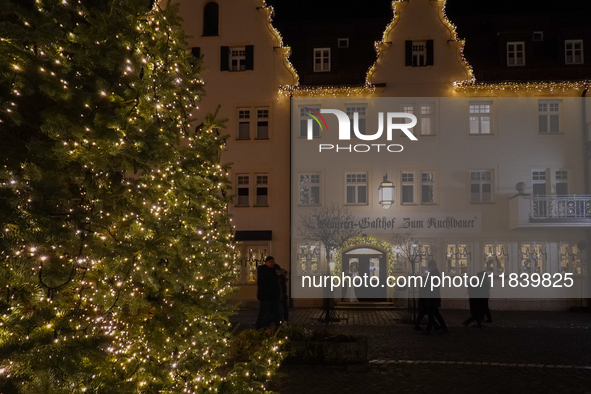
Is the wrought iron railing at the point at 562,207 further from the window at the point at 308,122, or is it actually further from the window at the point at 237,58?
the window at the point at 237,58

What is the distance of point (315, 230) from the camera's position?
20.1 m

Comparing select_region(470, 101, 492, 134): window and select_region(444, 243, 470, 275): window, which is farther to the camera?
select_region(470, 101, 492, 134): window

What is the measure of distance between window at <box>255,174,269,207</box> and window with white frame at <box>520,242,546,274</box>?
9995mm

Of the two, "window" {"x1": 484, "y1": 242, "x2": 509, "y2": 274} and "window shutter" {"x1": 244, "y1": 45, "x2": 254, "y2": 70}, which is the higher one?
"window shutter" {"x1": 244, "y1": 45, "x2": 254, "y2": 70}

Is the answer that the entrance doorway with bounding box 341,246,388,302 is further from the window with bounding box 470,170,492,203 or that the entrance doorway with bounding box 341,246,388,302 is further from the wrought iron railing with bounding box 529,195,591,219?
the wrought iron railing with bounding box 529,195,591,219

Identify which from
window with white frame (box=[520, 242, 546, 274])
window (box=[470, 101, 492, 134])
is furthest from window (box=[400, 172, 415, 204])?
window with white frame (box=[520, 242, 546, 274])

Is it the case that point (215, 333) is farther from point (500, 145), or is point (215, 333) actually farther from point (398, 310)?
point (500, 145)

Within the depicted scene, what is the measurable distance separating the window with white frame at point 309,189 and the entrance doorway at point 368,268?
8.32 feet

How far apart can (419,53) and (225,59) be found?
775 cm

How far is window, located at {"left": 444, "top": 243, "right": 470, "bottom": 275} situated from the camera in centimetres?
2045

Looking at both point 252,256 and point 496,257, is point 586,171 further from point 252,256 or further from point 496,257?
point 252,256

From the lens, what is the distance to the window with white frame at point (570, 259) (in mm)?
20125

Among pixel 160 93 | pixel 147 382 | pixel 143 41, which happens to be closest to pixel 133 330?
pixel 147 382

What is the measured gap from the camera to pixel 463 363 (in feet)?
29.5
